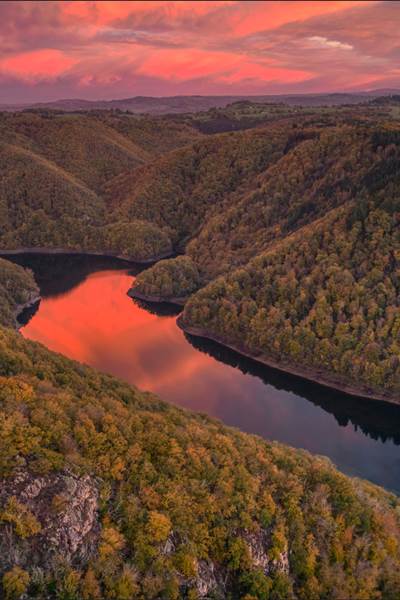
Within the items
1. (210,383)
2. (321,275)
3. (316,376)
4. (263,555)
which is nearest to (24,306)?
(210,383)

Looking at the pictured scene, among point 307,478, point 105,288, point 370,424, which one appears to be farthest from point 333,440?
point 105,288

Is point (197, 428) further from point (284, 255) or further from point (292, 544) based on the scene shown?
point (284, 255)

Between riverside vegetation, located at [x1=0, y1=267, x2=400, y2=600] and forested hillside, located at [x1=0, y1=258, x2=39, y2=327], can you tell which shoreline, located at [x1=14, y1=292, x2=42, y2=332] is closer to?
forested hillside, located at [x1=0, y1=258, x2=39, y2=327]

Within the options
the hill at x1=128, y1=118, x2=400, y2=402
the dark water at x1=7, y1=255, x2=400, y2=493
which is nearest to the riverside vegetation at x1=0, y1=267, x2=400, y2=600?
the dark water at x1=7, y1=255, x2=400, y2=493

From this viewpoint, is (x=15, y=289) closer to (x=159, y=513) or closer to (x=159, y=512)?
(x=159, y=512)

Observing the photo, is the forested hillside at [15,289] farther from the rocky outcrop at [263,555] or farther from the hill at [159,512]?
the rocky outcrop at [263,555]
